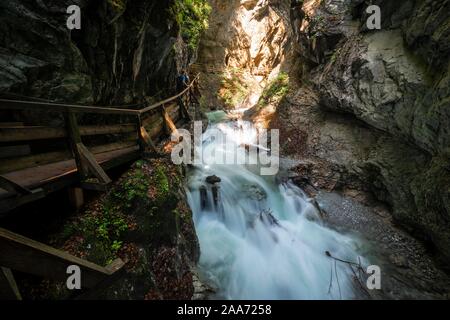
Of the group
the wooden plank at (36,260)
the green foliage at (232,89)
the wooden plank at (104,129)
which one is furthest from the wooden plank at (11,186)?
the green foliage at (232,89)

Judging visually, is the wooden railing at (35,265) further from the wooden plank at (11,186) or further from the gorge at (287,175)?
the wooden plank at (11,186)

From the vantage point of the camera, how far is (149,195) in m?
5.09

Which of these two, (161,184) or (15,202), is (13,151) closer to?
(15,202)

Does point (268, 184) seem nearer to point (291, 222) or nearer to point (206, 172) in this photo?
point (291, 222)

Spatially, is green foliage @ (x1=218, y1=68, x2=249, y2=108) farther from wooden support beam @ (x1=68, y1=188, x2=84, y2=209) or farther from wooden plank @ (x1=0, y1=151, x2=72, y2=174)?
wooden plank @ (x1=0, y1=151, x2=72, y2=174)

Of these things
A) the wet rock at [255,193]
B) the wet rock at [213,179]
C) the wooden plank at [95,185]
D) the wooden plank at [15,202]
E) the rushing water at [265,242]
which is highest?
the wooden plank at [15,202]

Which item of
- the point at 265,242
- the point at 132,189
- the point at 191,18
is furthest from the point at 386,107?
the point at 191,18

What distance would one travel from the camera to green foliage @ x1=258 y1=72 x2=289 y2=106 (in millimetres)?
14063

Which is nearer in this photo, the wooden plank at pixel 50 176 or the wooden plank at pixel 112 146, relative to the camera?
the wooden plank at pixel 50 176

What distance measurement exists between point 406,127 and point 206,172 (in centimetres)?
704

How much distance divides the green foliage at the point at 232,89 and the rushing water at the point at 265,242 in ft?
46.1

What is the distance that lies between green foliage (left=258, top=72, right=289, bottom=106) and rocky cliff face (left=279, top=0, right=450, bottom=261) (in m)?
1.74

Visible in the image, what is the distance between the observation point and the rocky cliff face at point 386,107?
19.4ft
